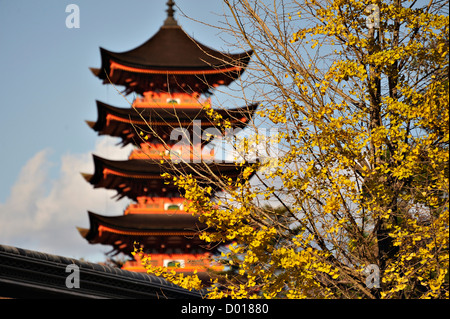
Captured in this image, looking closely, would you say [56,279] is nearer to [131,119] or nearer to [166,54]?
[131,119]

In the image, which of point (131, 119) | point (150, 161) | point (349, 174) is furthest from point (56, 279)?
point (131, 119)

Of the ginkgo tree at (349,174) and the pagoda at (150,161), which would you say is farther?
the pagoda at (150,161)

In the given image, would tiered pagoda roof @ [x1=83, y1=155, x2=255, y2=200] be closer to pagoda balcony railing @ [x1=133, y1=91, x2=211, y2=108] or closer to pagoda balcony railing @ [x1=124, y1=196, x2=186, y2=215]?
pagoda balcony railing @ [x1=124, y1=196, x2=186, y2=215]

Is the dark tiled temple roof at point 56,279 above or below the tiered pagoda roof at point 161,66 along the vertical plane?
below

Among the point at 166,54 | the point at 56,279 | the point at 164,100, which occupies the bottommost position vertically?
the point at 56,279

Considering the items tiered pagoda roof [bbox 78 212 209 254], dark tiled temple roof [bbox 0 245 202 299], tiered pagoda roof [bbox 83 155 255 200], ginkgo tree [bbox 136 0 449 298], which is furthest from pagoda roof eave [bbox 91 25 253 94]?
ginkgo tree [bbox 136 0 449 298]

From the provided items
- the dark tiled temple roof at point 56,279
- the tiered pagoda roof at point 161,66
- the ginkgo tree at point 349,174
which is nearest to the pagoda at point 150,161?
the tiered pagoda roof at point 161,66

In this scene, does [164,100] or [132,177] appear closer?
[132,177]

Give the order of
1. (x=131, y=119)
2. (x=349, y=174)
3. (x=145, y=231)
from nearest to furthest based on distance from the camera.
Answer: (x=349, y=174) < (x=145, y=231) < (x=131, y=119)

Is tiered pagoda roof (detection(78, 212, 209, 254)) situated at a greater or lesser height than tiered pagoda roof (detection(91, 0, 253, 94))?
lesser

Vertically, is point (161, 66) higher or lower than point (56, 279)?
higher

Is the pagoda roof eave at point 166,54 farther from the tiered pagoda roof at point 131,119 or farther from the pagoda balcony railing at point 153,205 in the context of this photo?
the pagoda balcony railing at point 153,205
